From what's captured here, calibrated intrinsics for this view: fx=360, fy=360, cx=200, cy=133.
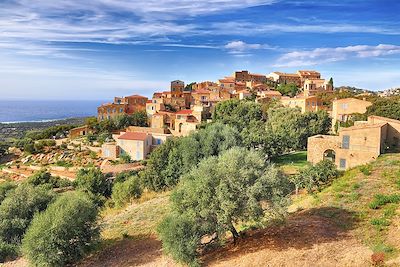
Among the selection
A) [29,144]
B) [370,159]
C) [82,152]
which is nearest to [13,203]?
[370,159]

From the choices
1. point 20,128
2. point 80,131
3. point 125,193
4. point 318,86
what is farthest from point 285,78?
point 20,128

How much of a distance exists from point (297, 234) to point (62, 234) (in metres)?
10.6

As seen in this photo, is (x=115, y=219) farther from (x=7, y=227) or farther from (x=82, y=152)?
(x=82, y=152)

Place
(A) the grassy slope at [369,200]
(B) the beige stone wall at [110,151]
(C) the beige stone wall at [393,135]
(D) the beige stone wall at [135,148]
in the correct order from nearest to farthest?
(A) the grassy slope at [369,200] < (C) the beige stone wall at [393,135] < (D) the beige stone wall at [135,148] < (B) the beige stone wall at [110,151]

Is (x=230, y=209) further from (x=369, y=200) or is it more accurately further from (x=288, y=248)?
(x=369, y=200)

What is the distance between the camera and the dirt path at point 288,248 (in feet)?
44.5

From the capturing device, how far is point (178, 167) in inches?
1288

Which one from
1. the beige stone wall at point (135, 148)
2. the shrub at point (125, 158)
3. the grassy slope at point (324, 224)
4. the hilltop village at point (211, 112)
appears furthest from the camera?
the beige stone wall at point (135, 148)

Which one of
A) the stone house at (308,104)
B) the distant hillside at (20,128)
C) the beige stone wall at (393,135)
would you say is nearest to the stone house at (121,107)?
the stone house at (308,104)

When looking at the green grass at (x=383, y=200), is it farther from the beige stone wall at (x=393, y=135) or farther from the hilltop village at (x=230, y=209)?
the beige stone wall at (x=393, y=135)

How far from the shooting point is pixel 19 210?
2091cm

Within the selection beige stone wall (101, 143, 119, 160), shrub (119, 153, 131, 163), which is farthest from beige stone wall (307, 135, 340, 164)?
beige stone wall (101, 143, 119, 160)

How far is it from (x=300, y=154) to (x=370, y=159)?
37.2 ft

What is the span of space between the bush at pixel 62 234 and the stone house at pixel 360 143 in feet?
60.7
